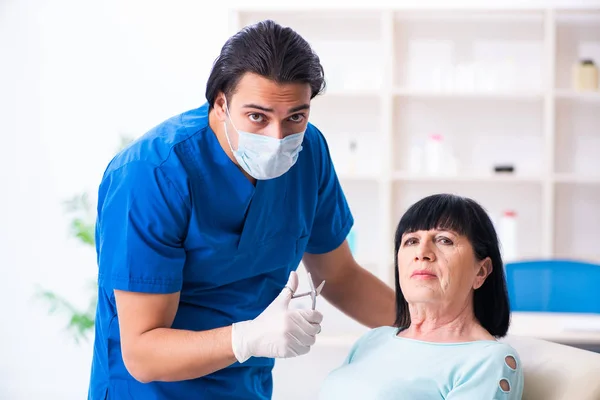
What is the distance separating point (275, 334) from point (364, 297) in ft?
1.72

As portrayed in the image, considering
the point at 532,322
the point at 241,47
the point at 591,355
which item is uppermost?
the point at 241,47

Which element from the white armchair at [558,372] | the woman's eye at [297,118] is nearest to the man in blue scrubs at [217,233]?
the woman's eye at [297,118]

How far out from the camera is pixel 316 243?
5.50 feet

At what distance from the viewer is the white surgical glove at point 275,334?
4.02 feet

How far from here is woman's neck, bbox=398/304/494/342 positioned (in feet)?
4.93

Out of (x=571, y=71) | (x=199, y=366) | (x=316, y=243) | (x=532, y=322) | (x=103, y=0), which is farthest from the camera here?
(x=103, y=0)

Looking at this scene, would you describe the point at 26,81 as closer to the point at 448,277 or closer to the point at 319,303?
the point at 319,303

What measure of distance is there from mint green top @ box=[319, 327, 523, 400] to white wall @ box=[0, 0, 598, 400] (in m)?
2.95

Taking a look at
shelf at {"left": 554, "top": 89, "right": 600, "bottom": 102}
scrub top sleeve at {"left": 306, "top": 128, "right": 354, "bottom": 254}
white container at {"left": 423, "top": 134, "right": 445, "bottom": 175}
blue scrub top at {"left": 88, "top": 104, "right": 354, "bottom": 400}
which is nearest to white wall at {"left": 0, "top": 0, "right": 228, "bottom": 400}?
white container at {"left": 423, "top": 134, "right": 445, "bottom": 175}

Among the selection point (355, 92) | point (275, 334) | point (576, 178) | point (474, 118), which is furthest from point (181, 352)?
point (474, 118)

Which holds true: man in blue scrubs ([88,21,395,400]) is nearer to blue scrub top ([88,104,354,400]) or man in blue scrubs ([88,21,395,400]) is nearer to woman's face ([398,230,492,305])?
blue scrub top ([88,104,354,400])

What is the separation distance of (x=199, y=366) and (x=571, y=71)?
333cm

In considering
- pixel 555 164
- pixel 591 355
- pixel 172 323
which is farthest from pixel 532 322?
pixel 555 164

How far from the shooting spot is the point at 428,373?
4.57 ft
